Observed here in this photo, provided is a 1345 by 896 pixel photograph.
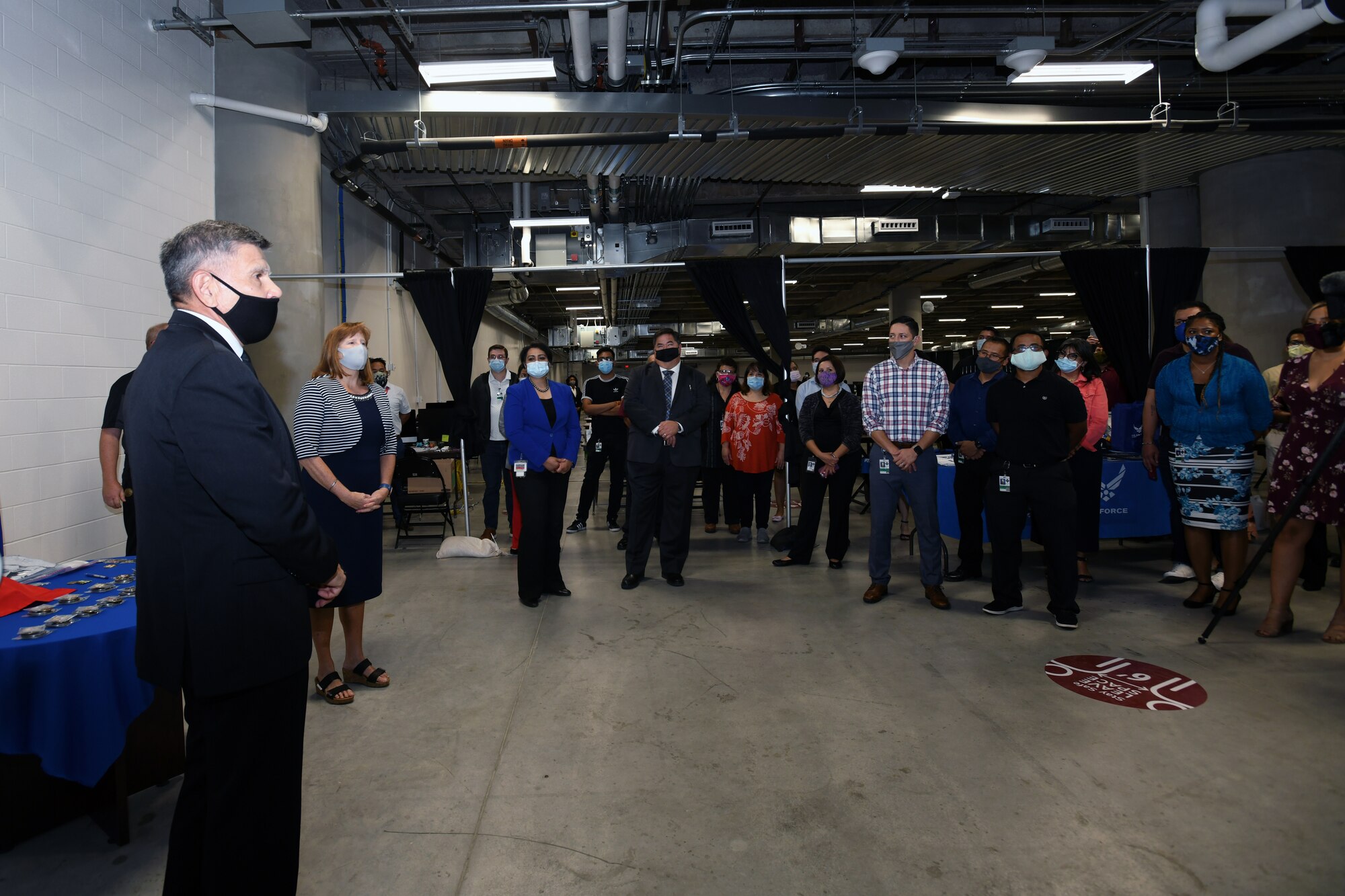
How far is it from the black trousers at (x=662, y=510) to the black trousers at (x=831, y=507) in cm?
91

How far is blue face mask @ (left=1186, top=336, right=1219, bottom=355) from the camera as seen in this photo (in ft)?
12.2

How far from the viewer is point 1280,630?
3.59m

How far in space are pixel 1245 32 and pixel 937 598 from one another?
428 cm

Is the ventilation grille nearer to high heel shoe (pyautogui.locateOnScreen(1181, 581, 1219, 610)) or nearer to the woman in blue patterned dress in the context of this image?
the woman in blue patterned dress

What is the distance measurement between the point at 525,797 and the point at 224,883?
97cm

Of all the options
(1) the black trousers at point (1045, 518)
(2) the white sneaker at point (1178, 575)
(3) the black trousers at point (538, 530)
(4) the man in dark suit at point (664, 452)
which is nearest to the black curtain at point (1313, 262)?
(2) the white sneaker at point (1178, 575)

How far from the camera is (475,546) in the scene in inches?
232

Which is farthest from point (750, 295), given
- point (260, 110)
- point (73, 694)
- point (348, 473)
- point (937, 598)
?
point (73, 694)

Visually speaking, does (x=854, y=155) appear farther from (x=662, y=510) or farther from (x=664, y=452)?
(x=662, y=510)

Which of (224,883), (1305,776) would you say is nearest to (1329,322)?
(1305,776)

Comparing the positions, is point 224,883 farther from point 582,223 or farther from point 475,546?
point 582,223

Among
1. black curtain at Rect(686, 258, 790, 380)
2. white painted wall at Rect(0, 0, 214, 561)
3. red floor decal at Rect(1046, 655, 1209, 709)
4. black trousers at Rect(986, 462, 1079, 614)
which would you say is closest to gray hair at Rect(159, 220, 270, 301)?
white painted wall at Rect(0, 0, 214, 561)

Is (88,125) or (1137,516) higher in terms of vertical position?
(88,125)

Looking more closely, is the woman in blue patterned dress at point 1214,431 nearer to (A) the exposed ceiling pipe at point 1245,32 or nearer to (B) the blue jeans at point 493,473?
(A) the exposed ceiling pipe at point 1245,32
